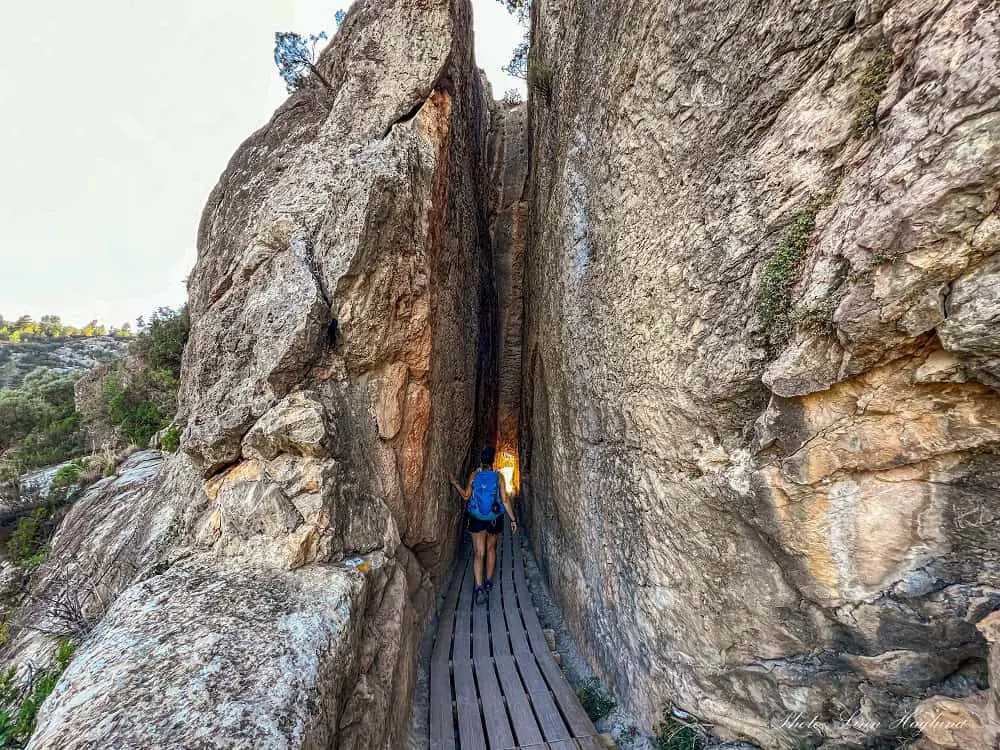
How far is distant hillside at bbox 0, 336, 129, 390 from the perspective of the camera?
22562 millimetres

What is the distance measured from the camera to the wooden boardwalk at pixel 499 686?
3352 millimetres

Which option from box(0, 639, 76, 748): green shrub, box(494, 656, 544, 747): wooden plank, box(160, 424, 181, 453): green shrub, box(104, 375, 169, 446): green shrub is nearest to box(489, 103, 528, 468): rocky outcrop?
box(494, 656, 544, 747): wooden plank

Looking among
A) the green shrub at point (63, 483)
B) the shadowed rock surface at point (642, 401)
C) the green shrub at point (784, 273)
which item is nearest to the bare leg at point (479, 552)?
the shadowed rock surface at point (642, 401)

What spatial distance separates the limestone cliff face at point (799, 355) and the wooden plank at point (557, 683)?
1.49ft

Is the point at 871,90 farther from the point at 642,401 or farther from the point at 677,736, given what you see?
the point at 677,736

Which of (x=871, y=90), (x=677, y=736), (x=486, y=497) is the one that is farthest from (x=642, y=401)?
(x=486, y=497)

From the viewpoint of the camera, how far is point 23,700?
3357mm

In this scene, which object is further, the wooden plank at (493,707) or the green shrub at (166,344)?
the green shrub at (166,344)

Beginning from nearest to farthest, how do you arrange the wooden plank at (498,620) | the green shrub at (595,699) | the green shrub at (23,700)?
the green shrub at (23,700), the green shrub at (595,699), the wooden plank at (498,620)

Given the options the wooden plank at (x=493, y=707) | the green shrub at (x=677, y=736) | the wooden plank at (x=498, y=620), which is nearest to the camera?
the green shrub at (x=677, y=736)

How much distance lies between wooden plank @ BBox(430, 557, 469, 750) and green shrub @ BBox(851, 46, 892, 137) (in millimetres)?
5149

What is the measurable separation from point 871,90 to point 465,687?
17.9 feet

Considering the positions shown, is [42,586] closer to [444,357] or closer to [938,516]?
[444,357]

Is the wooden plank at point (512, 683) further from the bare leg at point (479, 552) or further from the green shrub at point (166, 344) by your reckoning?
the green shrub at point (166, 344)
